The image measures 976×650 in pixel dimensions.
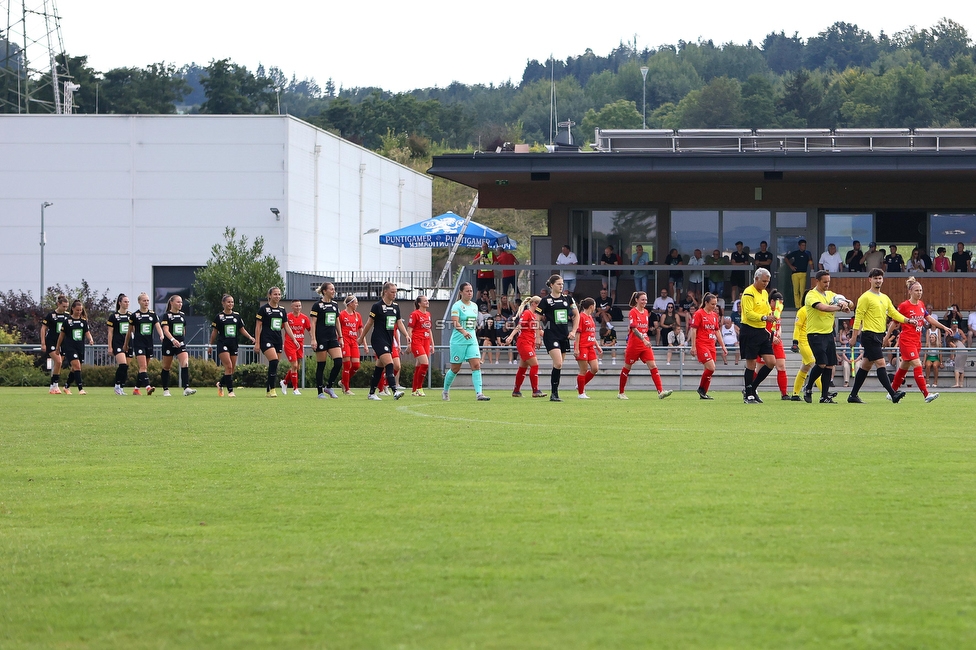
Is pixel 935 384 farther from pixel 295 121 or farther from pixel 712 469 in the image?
pixel 295 121

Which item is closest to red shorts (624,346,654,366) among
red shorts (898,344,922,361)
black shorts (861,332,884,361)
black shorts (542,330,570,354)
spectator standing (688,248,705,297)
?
black shorts (542,330,570,354)

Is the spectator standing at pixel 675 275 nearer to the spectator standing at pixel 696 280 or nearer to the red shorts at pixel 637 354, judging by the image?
the spectator standing at pixel 696 280

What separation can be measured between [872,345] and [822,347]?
2.49 ft

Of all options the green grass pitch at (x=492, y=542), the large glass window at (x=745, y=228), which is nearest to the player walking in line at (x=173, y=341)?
the green grass pitch at (x=492, y=542)

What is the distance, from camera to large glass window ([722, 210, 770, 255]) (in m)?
36.4

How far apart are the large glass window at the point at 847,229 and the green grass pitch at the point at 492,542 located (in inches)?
1007

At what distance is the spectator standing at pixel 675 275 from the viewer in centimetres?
3325

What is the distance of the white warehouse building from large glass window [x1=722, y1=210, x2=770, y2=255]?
20.3 meters

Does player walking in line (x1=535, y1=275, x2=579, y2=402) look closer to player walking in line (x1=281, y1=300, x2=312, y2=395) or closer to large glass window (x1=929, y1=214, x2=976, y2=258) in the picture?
player walking in line (x1=281, y1=300, x2=312, y2=395)

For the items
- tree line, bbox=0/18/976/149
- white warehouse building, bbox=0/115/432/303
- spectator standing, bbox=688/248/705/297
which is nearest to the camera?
spectator standing, bbox=688/248/705/297

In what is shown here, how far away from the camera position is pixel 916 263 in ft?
111

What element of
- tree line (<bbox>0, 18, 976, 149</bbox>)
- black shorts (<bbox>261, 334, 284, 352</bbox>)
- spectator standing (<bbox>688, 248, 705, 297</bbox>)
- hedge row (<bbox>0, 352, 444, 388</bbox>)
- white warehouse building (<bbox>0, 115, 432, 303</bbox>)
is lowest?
hedge row (<bbox>0, 352, 444, 388</bbox>)

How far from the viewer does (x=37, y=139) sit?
177 feet

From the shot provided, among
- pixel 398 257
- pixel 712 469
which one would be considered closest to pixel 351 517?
pixel 712 469
